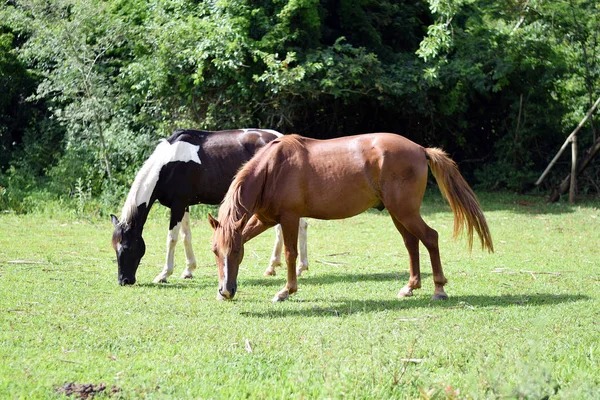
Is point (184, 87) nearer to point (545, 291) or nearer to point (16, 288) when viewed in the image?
point (16, 288)

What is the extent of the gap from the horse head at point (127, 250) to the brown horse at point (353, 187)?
1.49 m

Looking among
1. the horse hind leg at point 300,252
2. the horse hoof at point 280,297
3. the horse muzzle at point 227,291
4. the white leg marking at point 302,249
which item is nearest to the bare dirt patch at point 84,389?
the horse muzzle at point 227,291

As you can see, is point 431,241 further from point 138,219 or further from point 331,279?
point 138,219

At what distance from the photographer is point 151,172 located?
902 cm

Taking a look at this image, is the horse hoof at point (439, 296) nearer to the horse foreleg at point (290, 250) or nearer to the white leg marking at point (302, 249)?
the horse foreleg at point (290, 250)

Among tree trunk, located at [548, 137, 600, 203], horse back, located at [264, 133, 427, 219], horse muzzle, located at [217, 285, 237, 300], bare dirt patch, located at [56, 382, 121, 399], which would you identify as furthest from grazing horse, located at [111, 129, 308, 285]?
tree trunk, located at [548, 137, 600, 203]

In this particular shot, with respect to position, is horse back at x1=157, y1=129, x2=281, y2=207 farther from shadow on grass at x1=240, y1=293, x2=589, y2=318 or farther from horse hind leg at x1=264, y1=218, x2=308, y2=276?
shadow on grass at x1=240, y1=293, x2=589, y2=318

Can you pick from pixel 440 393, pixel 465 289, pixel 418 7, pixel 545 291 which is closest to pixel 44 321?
pixel 440 393

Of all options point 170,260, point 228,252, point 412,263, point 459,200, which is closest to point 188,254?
point 170,260

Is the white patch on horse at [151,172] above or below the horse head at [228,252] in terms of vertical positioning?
above

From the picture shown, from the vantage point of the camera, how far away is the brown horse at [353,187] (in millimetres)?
7684

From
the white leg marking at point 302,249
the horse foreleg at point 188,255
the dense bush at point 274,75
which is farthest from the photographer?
the dense bush at point 274,75

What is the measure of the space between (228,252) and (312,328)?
4.39ft

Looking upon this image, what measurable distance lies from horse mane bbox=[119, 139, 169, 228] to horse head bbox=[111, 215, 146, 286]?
7cm
